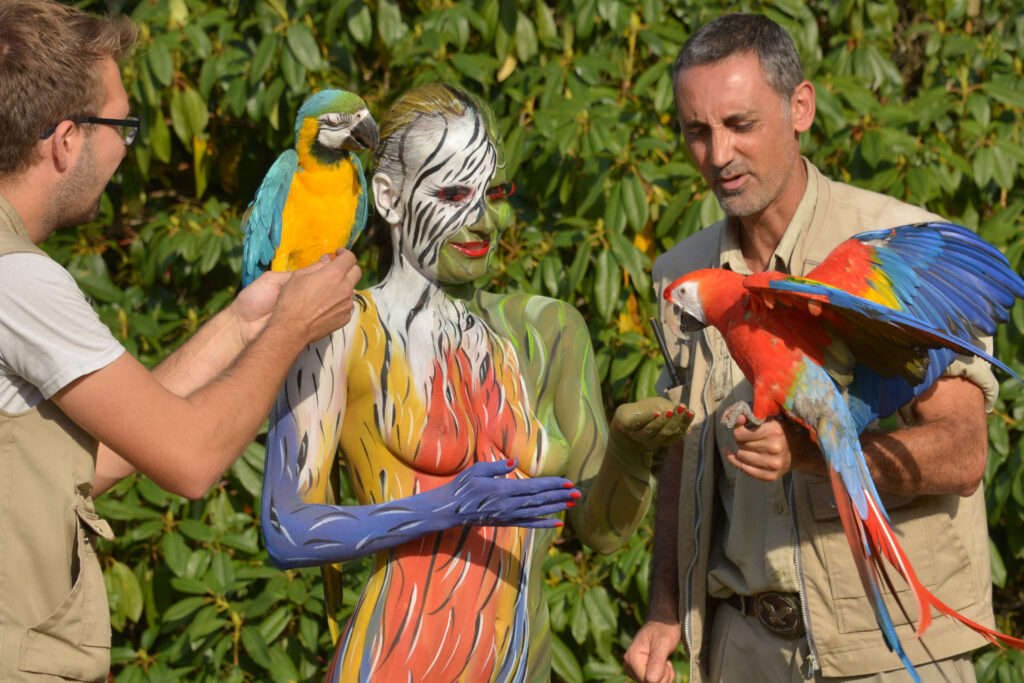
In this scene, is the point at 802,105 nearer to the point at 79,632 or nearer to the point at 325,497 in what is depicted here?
the point at 325,497

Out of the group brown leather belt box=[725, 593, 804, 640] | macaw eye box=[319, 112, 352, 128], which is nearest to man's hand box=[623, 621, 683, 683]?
brown leather belt box=[725, 593, 804, 640]

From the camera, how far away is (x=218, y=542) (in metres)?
3.67

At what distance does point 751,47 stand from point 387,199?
1.04m

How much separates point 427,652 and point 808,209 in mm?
1453

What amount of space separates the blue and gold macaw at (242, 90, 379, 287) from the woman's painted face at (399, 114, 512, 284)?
1.57 ft

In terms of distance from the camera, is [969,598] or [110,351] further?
[969,598]

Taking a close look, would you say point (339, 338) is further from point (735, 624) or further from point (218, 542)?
point (218, 542)

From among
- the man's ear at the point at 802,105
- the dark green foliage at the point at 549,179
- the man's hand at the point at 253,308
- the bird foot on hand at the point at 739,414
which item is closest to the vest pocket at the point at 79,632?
the man's hand at the point at 253,308

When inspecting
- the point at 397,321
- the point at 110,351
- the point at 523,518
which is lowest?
the point at 523,518

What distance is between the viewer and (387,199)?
7.38 feet

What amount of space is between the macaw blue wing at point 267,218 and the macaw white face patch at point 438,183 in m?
0.63

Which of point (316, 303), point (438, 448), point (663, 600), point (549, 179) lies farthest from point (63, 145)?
point (549, 179)

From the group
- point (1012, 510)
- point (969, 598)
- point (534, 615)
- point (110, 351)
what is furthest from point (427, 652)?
point (1012, 510)

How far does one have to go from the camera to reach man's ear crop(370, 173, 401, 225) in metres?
2.24
